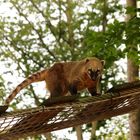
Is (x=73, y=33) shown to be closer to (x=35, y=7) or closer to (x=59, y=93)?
(x=35, y=7)

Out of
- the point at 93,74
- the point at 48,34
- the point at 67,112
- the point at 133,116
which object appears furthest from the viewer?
the point at 48,34

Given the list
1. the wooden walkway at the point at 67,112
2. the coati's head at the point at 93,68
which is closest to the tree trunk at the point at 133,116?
the coati's head at the point at 93,68

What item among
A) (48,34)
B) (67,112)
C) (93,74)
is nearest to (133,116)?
(93,74)

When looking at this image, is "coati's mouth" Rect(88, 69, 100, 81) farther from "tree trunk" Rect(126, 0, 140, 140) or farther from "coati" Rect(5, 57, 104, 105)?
"tree trunk" Rect(126, 0, 140, 140)

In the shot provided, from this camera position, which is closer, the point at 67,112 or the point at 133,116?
the point at 67,112

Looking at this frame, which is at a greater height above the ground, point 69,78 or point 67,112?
point 69,78

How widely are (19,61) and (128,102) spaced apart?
31.9 ft

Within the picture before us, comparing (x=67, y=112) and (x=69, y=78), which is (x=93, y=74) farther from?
(x=67, y=112)

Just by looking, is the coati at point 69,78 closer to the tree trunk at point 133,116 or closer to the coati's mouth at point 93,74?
the coati's mouth at point 93,74

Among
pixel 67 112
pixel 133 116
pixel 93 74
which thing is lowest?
pixel 67 112

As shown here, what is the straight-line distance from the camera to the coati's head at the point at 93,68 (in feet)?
17.6

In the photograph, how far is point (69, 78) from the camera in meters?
5.45

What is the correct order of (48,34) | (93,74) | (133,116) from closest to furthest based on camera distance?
(93,74) < (133,116) < (48,34)

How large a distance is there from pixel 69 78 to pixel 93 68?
0.33m
